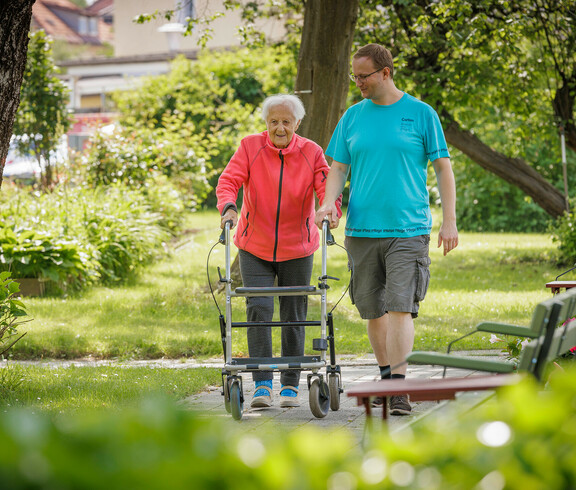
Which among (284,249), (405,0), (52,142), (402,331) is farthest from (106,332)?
(52,142)

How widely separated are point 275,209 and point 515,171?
10.7 meters

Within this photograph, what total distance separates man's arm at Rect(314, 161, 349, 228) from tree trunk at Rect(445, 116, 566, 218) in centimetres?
999

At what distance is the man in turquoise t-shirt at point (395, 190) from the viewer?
5.15 metres

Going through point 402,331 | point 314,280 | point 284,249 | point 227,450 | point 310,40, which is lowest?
point 314,280

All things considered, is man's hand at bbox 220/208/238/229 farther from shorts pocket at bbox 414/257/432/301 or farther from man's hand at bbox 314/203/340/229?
shorts pocket at bbox 414/257/432/301

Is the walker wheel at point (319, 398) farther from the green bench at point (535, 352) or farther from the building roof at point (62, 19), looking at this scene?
the building roof at point (62, 19)

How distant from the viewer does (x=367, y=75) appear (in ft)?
16.9

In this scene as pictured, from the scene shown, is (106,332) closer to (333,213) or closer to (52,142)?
(333,213)

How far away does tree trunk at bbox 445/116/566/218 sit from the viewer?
594 inches

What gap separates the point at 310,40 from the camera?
997 cm

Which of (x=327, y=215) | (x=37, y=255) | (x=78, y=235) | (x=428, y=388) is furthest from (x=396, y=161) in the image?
(x=78, y=235)

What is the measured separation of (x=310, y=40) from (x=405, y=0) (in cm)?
350

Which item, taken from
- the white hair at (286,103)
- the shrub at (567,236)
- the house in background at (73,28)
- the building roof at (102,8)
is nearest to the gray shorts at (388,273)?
the white hair at (286,103)

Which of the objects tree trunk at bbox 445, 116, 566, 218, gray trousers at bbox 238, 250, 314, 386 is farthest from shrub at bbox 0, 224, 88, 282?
tree trunk at bbox 445, 116, 566, 218
